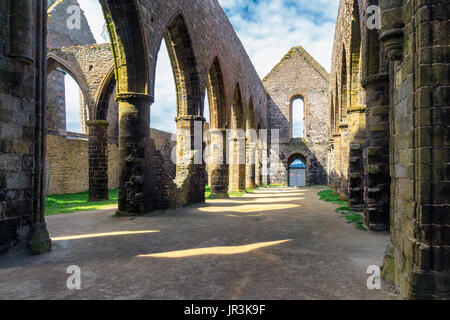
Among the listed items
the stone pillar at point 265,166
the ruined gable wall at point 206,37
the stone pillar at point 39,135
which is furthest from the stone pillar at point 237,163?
the stone pillar at point 39,135

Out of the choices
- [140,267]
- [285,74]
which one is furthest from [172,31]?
[285,74]

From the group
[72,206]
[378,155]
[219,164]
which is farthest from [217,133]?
[378,155]

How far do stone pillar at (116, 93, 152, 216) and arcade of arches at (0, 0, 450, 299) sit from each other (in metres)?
0.02

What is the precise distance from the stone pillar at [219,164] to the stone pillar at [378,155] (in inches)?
249

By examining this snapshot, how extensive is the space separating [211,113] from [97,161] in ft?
15.5

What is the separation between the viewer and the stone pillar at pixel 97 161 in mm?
10883

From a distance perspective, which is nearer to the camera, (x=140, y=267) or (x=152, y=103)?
(x=140, y=267)

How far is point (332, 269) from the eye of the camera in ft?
10.3

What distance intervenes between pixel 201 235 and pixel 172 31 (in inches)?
251

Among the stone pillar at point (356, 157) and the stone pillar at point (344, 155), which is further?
the stone pillar at point (344, 155)

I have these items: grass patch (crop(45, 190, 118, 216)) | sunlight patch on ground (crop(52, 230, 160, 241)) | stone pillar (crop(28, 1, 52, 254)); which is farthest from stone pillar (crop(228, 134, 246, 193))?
stone pillar (crop(28, 1, 52, 254))

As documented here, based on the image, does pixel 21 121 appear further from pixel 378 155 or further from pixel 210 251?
pixel 378 155

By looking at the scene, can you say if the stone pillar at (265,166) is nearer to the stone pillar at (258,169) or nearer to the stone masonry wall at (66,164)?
the stone pillar at (258,169)
